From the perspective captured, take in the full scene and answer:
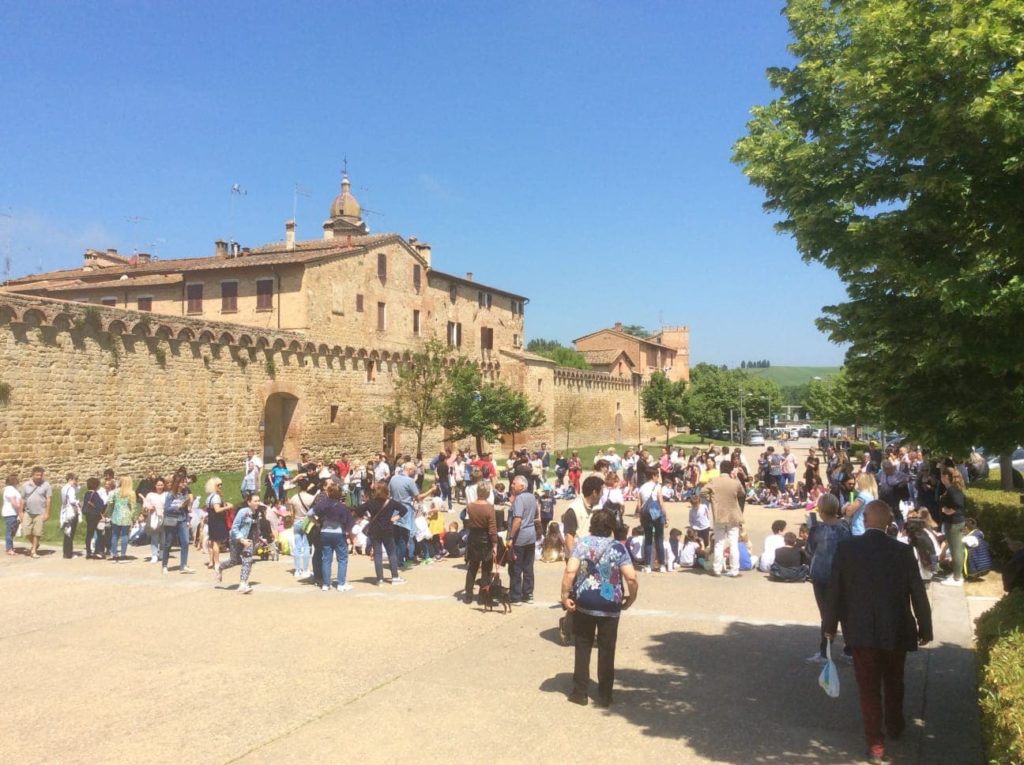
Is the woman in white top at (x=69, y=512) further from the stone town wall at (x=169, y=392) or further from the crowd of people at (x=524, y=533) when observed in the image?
the stone town wall at (x=169, y=392)

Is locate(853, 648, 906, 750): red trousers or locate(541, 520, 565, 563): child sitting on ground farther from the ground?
locate(853, 648, 906, 750): red trousers

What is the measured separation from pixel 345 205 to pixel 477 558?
1850 inches

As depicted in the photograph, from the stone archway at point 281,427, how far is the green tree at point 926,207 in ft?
91.5

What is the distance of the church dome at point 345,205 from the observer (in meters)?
52.9

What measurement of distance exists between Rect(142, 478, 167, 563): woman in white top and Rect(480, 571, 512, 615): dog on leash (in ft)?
20.8

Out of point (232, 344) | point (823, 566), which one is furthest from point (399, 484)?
point (232, 344)

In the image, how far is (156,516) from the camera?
1304 cm

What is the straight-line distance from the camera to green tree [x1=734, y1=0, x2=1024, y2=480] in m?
4.21

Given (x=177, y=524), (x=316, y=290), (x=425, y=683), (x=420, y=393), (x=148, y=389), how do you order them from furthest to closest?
→ 1. (x=420, y=393)
2. (x=316, y=290)
3. (x=148, y=389)
4. (x=177, y=524)
5. (x=425, y=683)

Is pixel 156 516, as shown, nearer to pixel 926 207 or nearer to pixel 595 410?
pixel 926 207

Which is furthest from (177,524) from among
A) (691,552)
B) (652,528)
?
(691,552)

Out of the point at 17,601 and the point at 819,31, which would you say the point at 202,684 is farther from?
the point at 819,31

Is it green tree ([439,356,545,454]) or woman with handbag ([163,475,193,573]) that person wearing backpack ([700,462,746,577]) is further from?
green tree ([439,356,545,454])

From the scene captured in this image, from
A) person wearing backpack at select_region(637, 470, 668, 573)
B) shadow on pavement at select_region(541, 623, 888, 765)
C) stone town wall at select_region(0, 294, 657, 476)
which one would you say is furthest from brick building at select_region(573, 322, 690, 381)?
shadow on pavement at select_region(541, 623, 888, 765)
